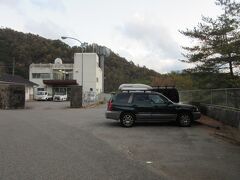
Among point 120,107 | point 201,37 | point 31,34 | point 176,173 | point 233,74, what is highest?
point 31,34

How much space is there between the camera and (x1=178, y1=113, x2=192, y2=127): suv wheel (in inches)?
748

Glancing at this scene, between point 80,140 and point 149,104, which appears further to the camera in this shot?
point 149,104

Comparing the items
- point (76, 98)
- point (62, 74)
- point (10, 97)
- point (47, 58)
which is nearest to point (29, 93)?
point (62, 74)

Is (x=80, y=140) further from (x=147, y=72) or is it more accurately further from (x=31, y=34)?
(x=147, y=72)

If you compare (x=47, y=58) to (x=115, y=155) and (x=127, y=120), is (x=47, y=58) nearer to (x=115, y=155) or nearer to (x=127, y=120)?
(x=127, y=120)

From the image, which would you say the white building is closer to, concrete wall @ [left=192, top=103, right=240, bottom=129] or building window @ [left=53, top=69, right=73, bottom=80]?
building window @ [left=53, top=69, right=73, bottom=80]

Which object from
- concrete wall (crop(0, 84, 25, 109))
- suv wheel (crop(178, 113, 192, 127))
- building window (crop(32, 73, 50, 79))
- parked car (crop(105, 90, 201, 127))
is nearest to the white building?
building window (crop(32, 73, 50, 79))

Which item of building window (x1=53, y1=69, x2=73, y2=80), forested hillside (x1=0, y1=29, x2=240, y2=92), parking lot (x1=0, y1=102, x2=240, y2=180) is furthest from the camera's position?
forested hillside (x1=0, y1=29, x2=240, y2=92)

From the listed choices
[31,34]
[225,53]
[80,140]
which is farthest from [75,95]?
[31,34]

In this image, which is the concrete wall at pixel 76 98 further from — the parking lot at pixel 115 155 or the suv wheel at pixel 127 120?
the parking lot at pixel 115 155

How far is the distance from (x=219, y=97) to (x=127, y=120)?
6.05 m

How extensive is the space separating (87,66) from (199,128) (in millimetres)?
64036

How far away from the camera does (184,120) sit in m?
19.0

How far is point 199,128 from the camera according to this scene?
18.3m
